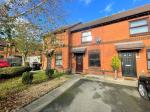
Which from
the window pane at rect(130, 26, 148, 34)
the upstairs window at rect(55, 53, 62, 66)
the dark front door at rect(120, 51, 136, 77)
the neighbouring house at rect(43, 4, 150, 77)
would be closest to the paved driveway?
the dark front door at rect(120, 51, 136, 77)

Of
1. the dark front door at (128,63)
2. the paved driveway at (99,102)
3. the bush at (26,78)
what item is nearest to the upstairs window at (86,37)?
the dark front door at (128,63)

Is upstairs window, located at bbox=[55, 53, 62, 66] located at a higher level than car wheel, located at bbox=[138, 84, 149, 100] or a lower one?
higher

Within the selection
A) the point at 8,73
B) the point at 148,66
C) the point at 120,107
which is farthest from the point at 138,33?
the point at 8,73

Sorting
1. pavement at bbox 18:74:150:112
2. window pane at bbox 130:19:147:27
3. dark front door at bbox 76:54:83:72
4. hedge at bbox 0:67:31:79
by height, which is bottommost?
pavement at bbox 18:74:150:112

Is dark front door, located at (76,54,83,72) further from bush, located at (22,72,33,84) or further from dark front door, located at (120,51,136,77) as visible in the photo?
bush, located at (22,72,33,84)

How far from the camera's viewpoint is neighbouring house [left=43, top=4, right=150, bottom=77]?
38.5 feet

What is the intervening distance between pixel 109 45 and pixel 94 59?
2418 millimetres

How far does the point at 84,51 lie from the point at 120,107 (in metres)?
10.3

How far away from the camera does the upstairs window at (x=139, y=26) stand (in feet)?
38.7

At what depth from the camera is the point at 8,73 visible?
13.7 metres

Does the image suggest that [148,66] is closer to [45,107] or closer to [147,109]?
[147,109]

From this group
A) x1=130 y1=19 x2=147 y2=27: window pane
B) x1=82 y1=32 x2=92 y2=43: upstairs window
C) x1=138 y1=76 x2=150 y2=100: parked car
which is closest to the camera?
x1=138 y1=76 x2=150 y2=100: parked car

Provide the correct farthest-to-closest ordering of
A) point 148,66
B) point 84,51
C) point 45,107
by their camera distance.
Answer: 1. point 84,51
2. point 148,66
3. point 45,107

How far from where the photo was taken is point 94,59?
15.1 metres
